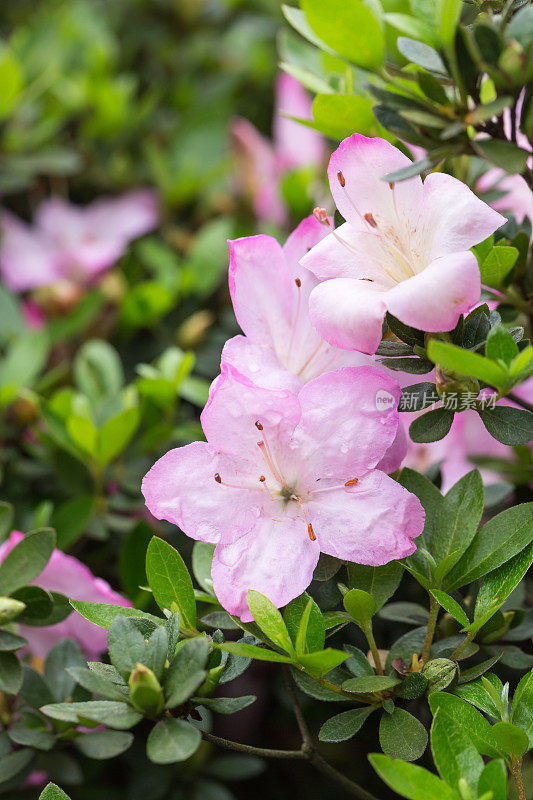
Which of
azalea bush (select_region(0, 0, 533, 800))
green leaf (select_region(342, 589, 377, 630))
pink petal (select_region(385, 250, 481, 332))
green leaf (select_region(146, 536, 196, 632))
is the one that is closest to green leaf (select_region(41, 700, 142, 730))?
azalea bush (select_region(0, 0, 533, 800))

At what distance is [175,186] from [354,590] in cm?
126

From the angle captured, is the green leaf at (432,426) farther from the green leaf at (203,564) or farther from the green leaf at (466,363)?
the green leaf at (203,564)

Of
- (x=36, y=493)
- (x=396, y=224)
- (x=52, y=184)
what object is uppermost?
(x=396, y=224)

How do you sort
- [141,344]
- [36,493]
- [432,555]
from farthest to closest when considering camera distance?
[141,344] → [36,493] → [432,555]

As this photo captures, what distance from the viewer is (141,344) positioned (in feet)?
5.21

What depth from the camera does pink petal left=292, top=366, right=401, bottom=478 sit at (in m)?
0.80

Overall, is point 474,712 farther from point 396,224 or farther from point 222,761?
point 222,761

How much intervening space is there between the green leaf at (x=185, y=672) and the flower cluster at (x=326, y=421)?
6cm

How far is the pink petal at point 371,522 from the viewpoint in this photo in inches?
30.6

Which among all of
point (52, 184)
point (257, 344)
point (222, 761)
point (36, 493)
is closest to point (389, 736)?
point (257, 344)

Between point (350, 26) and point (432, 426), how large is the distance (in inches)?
16.6

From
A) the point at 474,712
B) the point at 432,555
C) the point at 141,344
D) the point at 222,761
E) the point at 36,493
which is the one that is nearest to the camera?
the point at 474,712

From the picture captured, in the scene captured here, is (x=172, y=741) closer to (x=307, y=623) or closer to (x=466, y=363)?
(x=307, y=623)

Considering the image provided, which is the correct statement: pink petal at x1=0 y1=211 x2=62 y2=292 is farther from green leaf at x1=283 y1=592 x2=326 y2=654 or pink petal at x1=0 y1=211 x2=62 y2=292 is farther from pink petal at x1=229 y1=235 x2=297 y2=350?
green leaf at x1=283 y1=592 x2=326 y2=654
